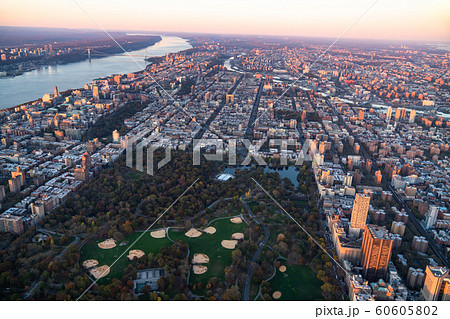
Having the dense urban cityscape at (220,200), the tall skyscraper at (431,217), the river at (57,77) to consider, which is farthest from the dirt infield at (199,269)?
the river at (57,77)

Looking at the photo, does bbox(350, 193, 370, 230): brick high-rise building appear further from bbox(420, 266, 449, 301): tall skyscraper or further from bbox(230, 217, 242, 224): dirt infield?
bbox(230, 217, 242, 224): dirt infield

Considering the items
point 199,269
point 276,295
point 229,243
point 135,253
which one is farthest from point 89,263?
point 276,295

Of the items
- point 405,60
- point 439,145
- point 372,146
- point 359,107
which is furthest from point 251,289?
point 405,60

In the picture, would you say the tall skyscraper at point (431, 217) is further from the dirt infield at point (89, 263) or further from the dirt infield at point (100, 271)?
the dirt infield at point (89, 263)

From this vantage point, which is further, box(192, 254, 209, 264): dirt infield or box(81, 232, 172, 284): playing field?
box(192, 254, 209, 264): dirt infield

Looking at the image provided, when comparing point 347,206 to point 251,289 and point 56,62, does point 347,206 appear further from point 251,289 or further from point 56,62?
point 56,62

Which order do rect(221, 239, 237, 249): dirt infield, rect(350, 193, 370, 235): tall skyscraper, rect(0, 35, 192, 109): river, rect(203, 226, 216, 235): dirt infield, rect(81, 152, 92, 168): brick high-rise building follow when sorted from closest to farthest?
1. rect(350, 193, 370, 235): tall skyscraper
2. rect(221, 239, 237, 249): dirt infield
3. rect(203, 226, 216, 235): dirt infield
4. rect(81, 152, 92, 168): brick high-rise building
5. rect(0, 35, 192, 109): river

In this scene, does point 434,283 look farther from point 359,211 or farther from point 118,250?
point 118,250

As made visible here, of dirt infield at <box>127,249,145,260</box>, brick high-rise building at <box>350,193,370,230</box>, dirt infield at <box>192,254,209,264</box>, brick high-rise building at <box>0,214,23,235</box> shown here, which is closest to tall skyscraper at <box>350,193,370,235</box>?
brick high-rise building at <box>350,193,370,230</box>
